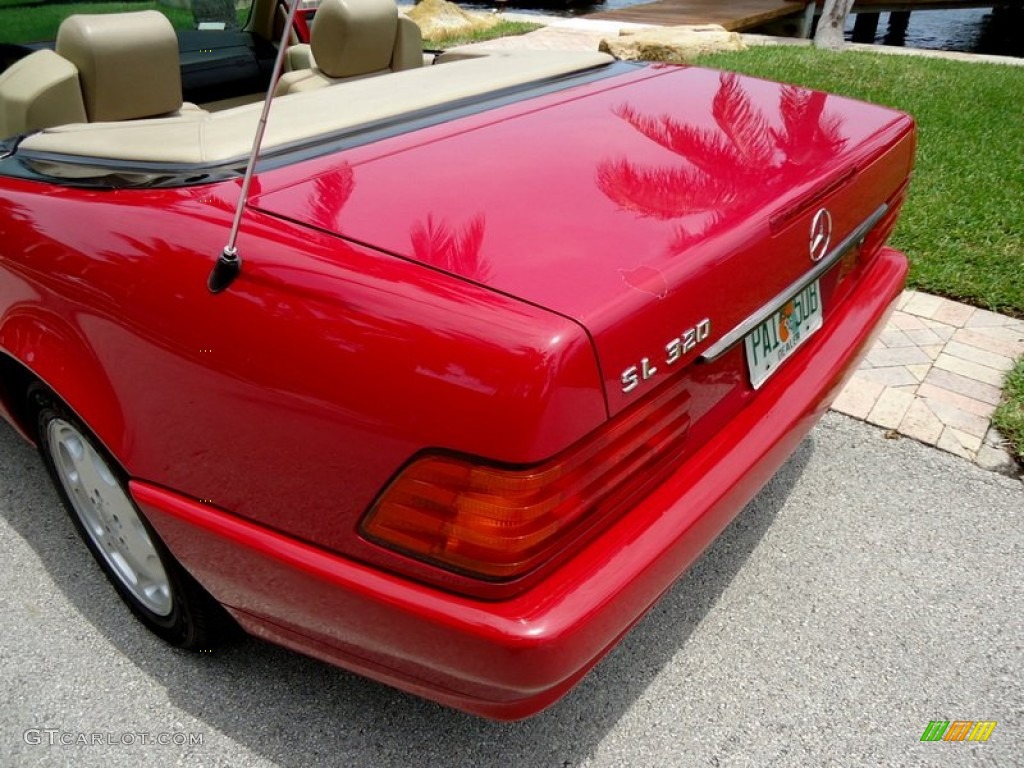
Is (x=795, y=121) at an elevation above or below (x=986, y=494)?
above

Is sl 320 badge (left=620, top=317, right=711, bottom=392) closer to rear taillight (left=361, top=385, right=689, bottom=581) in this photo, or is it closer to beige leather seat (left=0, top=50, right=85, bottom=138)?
rear taillight (left=361, top=385, right=689, bottom=581)

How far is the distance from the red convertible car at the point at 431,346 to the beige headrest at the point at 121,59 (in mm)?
42

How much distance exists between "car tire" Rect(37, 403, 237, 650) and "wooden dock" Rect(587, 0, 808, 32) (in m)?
12.4

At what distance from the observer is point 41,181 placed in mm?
1849

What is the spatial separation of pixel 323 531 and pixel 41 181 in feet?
3.68

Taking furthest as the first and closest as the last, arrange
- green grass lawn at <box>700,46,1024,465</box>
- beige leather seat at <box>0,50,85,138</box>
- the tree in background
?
the tree in background < green grass lawn at <box>700,46,1024,465</box> < beige leather seat at <box>0,50,85,138</box>

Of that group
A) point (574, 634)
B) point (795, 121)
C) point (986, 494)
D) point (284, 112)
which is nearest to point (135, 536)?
point (284, 112)

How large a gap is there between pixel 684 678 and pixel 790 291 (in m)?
0.97

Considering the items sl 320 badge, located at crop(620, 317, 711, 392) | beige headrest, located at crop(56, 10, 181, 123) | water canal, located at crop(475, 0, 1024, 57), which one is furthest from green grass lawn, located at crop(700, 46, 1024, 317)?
water canal, located at crop(475, 0, 1024, 57)

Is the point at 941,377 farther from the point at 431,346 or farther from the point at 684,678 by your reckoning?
the point at 431,346

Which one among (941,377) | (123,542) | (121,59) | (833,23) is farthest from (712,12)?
(123,542)

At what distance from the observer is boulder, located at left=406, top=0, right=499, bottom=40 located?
11.6m

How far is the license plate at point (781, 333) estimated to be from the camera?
1.71 meters

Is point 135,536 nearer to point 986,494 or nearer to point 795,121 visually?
point 795,121
